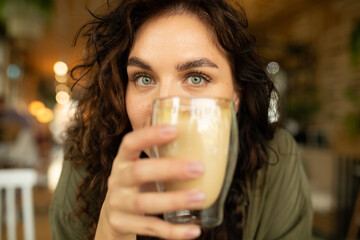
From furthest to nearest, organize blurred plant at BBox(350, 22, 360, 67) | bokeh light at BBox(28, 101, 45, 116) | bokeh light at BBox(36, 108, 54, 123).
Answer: bokeh light at BBox(36, 108, 54, 123) < bokeh light at BBox(28, 101, 45, 116) < blurred plant at BBox(350, 22, 360, 67)

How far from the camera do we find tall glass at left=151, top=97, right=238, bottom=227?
56 cm

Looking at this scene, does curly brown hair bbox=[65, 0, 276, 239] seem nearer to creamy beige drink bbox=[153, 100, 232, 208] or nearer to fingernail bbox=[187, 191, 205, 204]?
creamy beige drink bbox=[153, 100, 232, 208]

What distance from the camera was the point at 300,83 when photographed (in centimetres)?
828

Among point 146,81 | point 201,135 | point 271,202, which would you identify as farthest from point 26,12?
point 201,135

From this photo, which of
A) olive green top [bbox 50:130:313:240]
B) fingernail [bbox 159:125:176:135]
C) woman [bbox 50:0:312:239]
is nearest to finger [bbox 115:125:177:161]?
fingernail [bbox 159:125:176:135]

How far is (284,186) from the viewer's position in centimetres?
129

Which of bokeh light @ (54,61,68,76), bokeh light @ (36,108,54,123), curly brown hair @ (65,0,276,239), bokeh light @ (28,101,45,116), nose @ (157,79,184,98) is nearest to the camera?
nose @ (157,79,184,98)

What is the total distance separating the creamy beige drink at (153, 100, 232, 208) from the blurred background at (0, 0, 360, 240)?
0.88 meters

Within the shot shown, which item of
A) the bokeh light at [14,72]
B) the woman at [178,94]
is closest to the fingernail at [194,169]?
the woman at [178,94]

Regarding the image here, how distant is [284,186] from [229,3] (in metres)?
0.78

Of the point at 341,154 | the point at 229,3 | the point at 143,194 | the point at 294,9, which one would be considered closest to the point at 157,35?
the point at 229,3

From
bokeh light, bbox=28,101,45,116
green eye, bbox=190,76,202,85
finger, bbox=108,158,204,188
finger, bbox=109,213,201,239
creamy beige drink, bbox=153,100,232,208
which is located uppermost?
bokeh light, bbox=28,101,45,116

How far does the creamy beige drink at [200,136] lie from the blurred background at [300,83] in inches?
34.8

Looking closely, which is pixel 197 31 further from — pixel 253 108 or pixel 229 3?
pixel 253 108
